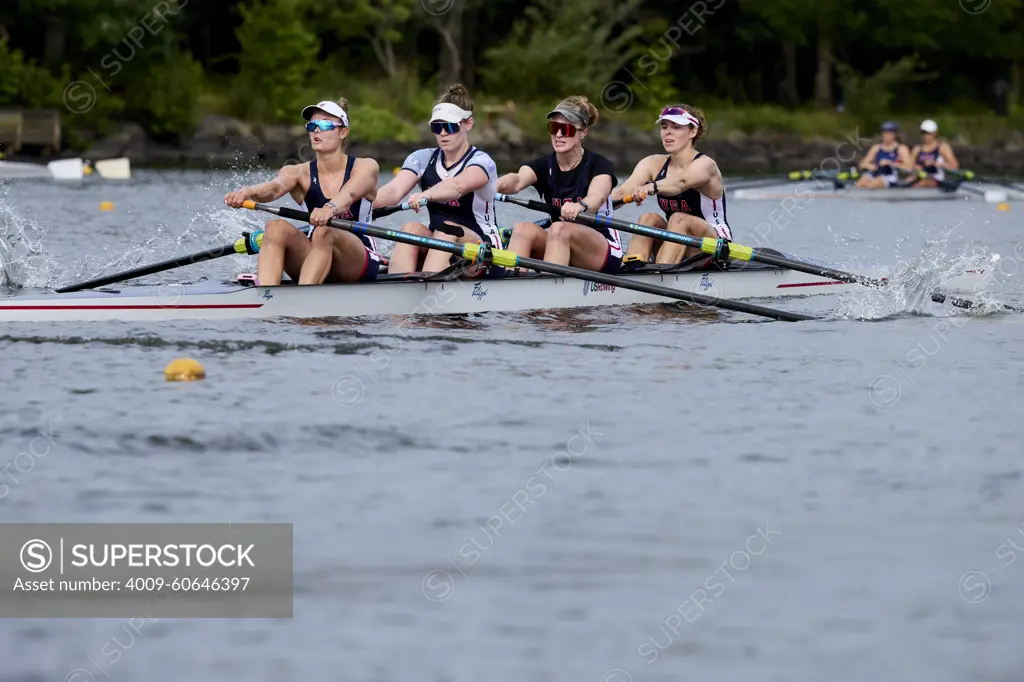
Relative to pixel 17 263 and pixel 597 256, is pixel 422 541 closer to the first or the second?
pixel 597 256

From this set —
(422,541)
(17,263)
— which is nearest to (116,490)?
(422,541)

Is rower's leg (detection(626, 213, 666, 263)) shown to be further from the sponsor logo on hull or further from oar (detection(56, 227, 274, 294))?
oar (detection(56, 227, 274, 294))

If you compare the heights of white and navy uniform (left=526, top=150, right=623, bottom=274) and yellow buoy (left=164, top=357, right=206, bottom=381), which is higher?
white and navy uniform (left=526, top=150, right=623, bottom=274)

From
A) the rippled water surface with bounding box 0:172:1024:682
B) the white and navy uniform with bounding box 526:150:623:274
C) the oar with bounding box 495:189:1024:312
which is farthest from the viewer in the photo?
the white and navy uniform with bounding box 526:150:623:274

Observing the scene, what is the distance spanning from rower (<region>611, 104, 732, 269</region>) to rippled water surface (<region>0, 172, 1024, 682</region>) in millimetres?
802

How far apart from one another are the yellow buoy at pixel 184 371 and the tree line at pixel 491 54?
98.5ft

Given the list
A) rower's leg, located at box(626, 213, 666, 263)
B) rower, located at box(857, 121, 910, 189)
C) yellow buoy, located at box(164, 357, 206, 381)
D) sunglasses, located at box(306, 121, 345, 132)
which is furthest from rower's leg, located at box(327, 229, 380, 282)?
rower, located at box(857, 121, 910, 189)

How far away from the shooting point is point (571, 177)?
498 inches

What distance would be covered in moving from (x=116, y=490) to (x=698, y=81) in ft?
145

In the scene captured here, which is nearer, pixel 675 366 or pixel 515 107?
pixel 675 366

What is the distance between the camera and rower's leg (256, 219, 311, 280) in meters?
11.3

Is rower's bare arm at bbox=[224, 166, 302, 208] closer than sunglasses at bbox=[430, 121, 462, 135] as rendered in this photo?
Yes

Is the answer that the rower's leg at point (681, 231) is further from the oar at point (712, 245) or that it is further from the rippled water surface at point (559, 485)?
the rippled water surface at point (559, 485)

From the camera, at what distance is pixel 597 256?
12.5 m
